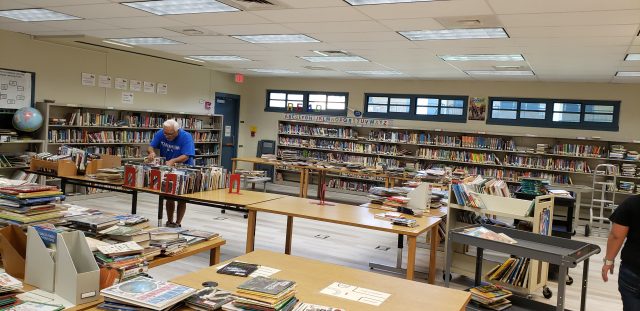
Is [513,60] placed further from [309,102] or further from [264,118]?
[264,118]

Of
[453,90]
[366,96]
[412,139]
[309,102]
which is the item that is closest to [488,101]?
[453,90]

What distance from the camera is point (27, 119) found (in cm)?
769

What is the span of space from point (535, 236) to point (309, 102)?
30.7ft

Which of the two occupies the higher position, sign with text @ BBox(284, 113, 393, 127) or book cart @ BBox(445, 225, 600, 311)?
sign with text @ BBox(284, 113, 393, 127)

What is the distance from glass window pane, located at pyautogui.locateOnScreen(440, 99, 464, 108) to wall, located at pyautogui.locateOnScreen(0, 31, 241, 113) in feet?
18.6

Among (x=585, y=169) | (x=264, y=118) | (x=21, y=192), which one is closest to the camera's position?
(x=21, y=192)

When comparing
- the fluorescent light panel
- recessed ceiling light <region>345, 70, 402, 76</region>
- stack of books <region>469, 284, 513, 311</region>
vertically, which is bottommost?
stack of books <region>469, 284, 513, 311</region>

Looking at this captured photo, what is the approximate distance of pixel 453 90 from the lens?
10938 millimetres

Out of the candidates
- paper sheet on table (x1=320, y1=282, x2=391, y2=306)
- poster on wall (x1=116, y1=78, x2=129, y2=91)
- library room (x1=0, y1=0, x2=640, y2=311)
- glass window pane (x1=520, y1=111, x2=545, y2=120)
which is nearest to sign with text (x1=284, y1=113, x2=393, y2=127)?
library room (x1=0, y1=0, x2=640, y2=311)

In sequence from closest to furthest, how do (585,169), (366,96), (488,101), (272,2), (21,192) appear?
(21,192) → (272,2) → (585,169) → (488,101) → (366,96)

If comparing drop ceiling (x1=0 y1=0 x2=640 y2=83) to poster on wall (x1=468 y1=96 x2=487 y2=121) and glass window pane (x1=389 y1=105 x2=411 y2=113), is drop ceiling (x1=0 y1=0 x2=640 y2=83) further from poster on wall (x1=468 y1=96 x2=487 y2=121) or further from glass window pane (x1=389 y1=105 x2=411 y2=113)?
glass window pane (x1=389 y1=105 x2=411 y2=113)

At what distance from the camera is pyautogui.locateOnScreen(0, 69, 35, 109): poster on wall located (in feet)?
25.2

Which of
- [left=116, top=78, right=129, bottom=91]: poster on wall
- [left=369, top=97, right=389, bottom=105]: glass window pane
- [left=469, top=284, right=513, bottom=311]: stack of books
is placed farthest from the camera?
[left=369, top=97, right=389, bottom=105]: glass window pane

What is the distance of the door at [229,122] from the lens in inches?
501
